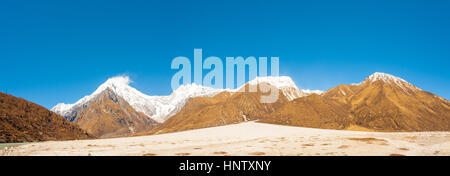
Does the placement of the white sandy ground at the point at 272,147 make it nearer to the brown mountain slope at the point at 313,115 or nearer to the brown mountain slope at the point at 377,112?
the brown mountain slope at the point at 313,115

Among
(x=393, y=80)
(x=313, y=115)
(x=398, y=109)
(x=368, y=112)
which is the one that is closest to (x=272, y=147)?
(x=313, y=115)

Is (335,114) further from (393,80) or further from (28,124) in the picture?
(28,124)

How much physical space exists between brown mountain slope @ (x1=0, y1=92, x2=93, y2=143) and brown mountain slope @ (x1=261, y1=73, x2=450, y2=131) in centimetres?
6377

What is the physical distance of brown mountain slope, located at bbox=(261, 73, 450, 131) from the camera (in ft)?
283

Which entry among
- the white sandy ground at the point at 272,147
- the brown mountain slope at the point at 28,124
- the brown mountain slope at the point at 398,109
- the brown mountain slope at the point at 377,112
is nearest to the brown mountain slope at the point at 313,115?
the brown mountain slope at the point at 377,112

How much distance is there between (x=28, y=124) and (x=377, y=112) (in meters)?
100.0

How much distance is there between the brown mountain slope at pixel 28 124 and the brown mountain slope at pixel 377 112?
6377 centimetres

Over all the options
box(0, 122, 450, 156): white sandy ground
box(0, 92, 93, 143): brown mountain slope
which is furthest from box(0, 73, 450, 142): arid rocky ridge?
box(0, 122, 450, 156): white sandy ground

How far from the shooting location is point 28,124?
3534 centimetres

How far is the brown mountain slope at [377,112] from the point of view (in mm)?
86250
